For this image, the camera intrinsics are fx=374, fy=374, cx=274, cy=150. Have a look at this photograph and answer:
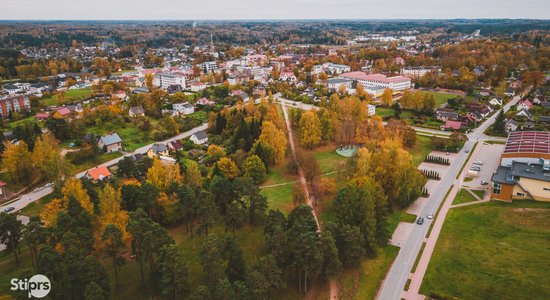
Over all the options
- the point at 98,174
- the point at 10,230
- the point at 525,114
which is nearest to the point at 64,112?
the point at 98,174

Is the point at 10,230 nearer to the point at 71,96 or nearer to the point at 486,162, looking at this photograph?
the point at 486,162

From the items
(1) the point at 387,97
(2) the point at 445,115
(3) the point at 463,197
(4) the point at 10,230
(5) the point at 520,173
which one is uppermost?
(1) the point at 387,97

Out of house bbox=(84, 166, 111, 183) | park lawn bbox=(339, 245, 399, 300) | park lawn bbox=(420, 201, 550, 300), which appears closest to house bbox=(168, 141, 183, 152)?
house bbox=(84, 166, 111, 183)

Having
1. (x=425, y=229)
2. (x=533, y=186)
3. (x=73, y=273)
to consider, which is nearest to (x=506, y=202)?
(x=533, y=186)

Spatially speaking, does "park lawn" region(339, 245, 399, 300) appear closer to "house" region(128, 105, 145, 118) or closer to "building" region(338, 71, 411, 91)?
"house" region(128, 105, 145, 118)

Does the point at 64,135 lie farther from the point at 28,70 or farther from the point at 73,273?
the point at 28,70

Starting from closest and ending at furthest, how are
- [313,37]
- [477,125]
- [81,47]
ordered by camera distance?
[477,125] < [81,47] < [313,37]

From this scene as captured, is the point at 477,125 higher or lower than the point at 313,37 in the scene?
lower
